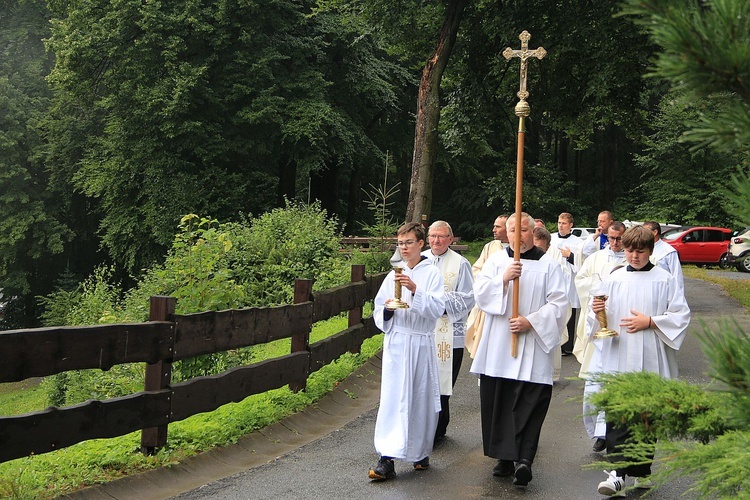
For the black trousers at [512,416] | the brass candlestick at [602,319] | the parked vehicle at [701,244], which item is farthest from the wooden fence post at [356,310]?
the parked vehicle at [701,244]

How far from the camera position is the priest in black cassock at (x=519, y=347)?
737 cm

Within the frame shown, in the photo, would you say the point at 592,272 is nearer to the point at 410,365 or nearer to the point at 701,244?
the point at 410,365

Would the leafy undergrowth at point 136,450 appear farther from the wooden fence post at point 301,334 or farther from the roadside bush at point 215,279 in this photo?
the roadside bush at point 215,279

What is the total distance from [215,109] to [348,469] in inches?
974

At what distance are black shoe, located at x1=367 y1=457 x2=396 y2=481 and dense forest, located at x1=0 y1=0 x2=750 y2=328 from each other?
52.8 ft

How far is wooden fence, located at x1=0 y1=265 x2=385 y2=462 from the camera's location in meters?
5.82

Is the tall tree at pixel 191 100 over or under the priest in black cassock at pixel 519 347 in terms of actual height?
over

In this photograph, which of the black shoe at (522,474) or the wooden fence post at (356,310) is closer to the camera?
the black shoe at (522,474)

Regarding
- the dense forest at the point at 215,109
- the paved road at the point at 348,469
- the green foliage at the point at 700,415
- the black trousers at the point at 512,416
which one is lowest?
the paved road at the point at 348,469

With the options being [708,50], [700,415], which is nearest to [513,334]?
[700,415]

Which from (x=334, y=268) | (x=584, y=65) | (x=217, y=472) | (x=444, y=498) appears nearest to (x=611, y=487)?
(x=444, y=498)

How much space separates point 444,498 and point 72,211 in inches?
1252

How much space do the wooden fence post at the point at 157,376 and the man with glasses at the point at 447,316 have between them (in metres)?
2.66

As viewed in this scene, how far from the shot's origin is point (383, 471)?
7293mm
